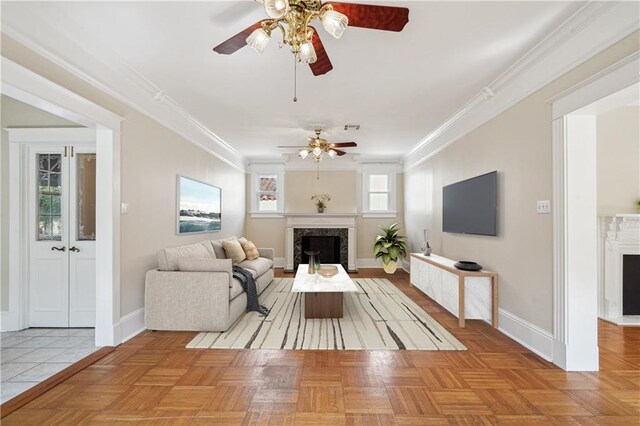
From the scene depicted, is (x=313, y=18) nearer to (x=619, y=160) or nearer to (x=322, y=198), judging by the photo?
(x=619, y=160)

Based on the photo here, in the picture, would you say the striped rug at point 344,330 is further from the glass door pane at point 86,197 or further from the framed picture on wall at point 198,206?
the glass door pane at point 86,197

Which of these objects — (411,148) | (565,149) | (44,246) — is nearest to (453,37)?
(565,149)

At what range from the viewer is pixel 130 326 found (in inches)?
118

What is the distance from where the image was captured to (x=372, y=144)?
575 centimetres

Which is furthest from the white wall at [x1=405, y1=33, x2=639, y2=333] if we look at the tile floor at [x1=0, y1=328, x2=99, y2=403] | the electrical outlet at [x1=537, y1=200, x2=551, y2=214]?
the tile floor at [x1=0, y1=328, x2=99, y2=403]

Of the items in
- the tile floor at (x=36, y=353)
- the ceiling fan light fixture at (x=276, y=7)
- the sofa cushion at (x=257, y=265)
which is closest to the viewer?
the ceiling fan light fixture at (x=276, y=7)

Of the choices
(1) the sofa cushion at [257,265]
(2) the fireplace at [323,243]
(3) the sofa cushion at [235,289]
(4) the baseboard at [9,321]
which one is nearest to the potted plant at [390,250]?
(2) the fireplace at [323,243]

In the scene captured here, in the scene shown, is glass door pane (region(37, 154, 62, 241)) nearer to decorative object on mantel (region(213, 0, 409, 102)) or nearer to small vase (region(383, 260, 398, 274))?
decorative object on mantel (region(213, 0, 409, 102))

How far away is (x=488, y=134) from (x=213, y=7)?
3045 mm

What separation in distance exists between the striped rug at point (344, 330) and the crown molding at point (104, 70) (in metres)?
2.52

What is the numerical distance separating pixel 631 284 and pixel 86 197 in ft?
20.7

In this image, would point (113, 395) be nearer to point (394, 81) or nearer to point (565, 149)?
point (394, 81)

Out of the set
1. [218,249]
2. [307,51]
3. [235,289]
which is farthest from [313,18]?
[218,249]

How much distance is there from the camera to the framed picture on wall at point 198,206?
13.4 feet
